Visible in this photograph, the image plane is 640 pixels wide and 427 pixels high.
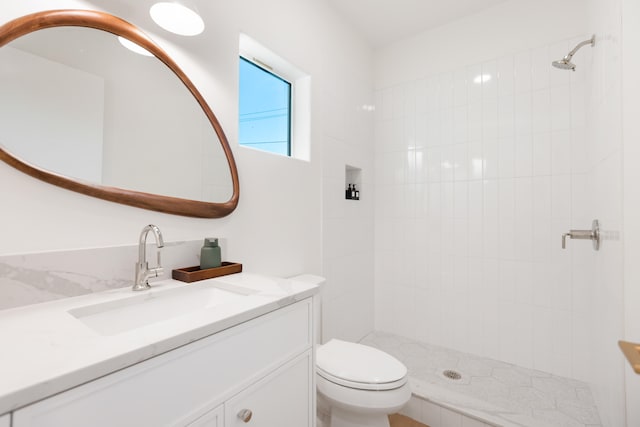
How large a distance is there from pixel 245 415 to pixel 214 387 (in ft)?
0.47

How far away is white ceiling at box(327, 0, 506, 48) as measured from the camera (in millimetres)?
2064

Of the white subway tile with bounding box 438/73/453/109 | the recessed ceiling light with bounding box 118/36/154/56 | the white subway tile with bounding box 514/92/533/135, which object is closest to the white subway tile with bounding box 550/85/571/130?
the white subway tile with bounding box 514/92/533/135

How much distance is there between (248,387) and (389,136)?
7.35 feet

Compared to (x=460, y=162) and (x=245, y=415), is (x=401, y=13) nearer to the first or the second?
(x=460, y=162)

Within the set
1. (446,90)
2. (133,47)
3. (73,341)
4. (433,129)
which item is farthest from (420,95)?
(73,341)

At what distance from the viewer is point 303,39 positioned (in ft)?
5.99

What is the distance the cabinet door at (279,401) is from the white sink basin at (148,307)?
0.26 m

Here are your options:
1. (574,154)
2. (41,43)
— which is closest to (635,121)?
(574,154)

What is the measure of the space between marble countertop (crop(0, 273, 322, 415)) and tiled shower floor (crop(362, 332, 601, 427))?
131 centimetres

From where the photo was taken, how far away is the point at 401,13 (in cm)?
217

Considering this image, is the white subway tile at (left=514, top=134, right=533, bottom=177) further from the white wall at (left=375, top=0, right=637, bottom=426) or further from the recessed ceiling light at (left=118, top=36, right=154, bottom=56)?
the recessed ceiling light at (left=118, top=36, right=154, bottom=56)

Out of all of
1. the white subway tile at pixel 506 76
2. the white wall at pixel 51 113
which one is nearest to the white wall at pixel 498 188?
the white subway tile at pixel 506 76

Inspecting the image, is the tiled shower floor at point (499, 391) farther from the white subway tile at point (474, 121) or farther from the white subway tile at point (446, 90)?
the white subway tile at point (446, 90)

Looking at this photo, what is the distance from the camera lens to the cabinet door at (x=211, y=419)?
0.66 meters
